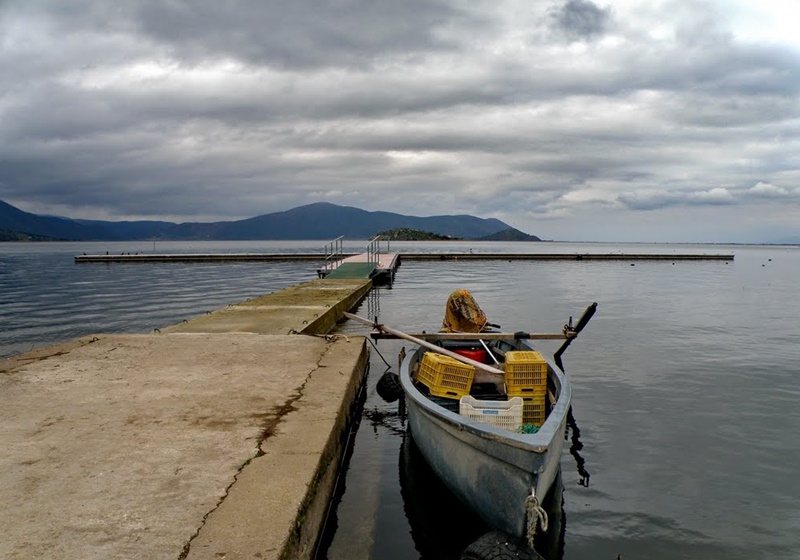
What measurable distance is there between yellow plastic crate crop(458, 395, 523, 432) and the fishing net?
5250 mm

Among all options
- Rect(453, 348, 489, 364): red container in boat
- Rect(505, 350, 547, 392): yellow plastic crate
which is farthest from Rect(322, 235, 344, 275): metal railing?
Rect(505, 350, 547, 392): yellow plastic crate

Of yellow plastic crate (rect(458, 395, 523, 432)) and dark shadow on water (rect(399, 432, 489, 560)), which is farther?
yellow plastic crate (rect(458, 395, 523, 432))

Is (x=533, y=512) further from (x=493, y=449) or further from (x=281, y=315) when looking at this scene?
(x=281, y=315)

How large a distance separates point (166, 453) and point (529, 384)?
201 inches

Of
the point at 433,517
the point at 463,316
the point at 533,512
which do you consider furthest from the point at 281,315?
the point at 533,512

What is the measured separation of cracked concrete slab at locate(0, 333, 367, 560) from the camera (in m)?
4.24

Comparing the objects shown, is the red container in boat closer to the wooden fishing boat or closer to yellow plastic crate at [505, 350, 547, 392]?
the wooden fishing boat

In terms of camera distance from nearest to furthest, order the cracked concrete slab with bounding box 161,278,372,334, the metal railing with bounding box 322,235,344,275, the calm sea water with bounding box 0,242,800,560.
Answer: the calm sea water with bounding box 0,242,800,560 → the cracked concrete slab with bounding box 161,278,372,334 → the metal railing with bounding box 322,235,344,275

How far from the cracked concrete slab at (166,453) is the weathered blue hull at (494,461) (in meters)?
1.40

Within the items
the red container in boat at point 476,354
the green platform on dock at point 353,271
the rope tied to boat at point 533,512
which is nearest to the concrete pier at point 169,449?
the rope tied to boat at point 533,512

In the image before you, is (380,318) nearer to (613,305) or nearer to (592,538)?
(613,305)

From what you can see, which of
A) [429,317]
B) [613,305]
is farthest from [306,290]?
[613,305]

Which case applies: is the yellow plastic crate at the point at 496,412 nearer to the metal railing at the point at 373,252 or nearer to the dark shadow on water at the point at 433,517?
the dark shadow on water at the point at 433,517

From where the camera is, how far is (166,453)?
5691 mm
